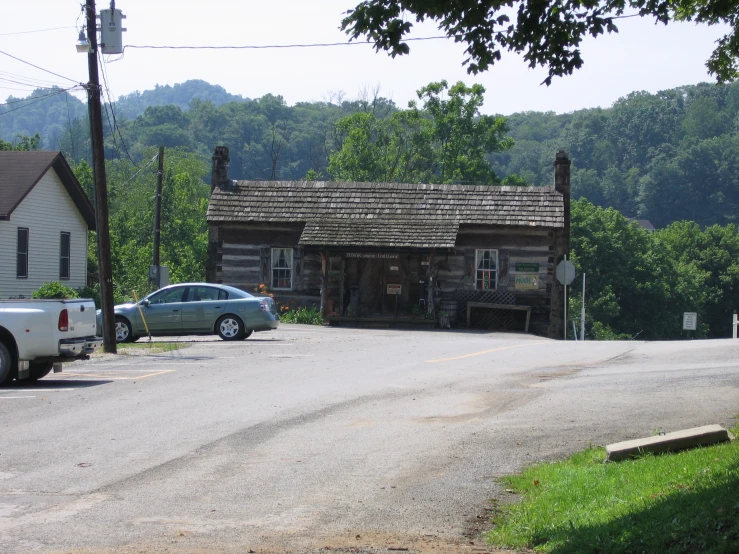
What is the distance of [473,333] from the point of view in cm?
3266

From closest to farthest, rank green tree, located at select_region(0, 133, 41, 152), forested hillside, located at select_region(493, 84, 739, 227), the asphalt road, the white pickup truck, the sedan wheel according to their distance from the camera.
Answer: the asphalt road < the white pickup truck < the sedan wheel < green tree, located at select_region(0, 133, 41, 152) < forested hillside, located at select_region(493, 84, 739, 227)

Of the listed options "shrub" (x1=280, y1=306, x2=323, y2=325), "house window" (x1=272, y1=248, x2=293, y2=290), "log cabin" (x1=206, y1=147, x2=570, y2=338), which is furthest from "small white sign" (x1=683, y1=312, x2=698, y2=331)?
"house window" (x1=272, y1=248, x2=293, y2=290)

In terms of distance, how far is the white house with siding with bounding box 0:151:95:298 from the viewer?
34.7m

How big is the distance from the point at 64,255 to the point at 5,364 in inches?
936

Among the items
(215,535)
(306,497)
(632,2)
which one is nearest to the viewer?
(215,535)

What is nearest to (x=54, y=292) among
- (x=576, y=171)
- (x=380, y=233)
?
(x=380, y=233)

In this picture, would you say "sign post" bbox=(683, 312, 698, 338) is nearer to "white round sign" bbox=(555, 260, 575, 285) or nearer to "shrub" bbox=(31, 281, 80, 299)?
"white round sign" bbox=(555, 260, 575, 285)

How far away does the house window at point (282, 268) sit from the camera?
36.9m

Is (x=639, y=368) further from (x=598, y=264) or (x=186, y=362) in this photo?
(x=598, y=264)

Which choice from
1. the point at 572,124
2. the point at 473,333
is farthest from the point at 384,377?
the point at 572,124

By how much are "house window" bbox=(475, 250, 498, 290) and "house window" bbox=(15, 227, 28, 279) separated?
1649 cm

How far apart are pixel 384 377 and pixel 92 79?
1072 centimetres

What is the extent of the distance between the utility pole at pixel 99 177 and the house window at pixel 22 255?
13.8m

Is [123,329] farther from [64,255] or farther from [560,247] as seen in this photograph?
[560,247]
